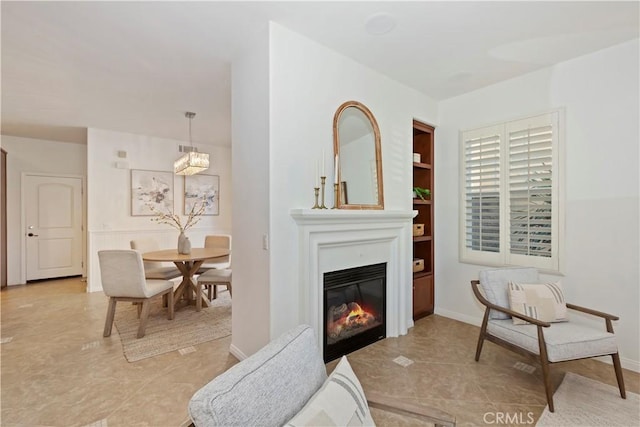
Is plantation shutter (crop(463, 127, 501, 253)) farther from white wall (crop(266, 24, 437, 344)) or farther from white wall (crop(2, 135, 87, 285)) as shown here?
white wall (crop(2, 135, 87, 285))

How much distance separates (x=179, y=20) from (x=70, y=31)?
887 mm

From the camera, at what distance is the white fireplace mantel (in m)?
2.48

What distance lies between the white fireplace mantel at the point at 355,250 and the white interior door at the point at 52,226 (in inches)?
232

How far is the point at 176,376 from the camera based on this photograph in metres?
2.46

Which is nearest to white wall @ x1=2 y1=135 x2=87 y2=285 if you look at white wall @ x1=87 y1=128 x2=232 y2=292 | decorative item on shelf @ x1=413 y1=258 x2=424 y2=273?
white wall @ x1=87 y1=128 x2=232 y2=292

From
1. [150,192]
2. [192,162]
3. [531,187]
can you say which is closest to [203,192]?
[150,192]

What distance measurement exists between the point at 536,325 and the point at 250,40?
3.00 metres

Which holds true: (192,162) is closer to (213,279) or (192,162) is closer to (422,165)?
(213,279)

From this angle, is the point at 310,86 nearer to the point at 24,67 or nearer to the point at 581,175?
the point at 581,175

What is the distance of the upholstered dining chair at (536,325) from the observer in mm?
2135

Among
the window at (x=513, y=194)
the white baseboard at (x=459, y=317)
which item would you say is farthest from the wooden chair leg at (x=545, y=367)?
the white baseboard at (x=459, y=317)

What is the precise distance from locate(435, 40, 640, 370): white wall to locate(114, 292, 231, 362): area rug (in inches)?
137

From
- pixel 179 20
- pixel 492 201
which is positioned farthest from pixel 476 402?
pixel 179 20

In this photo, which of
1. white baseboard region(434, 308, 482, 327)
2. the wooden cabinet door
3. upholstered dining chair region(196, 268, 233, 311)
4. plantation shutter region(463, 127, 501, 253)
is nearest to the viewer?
plantation shutter region(463, 127, 501, 253)
